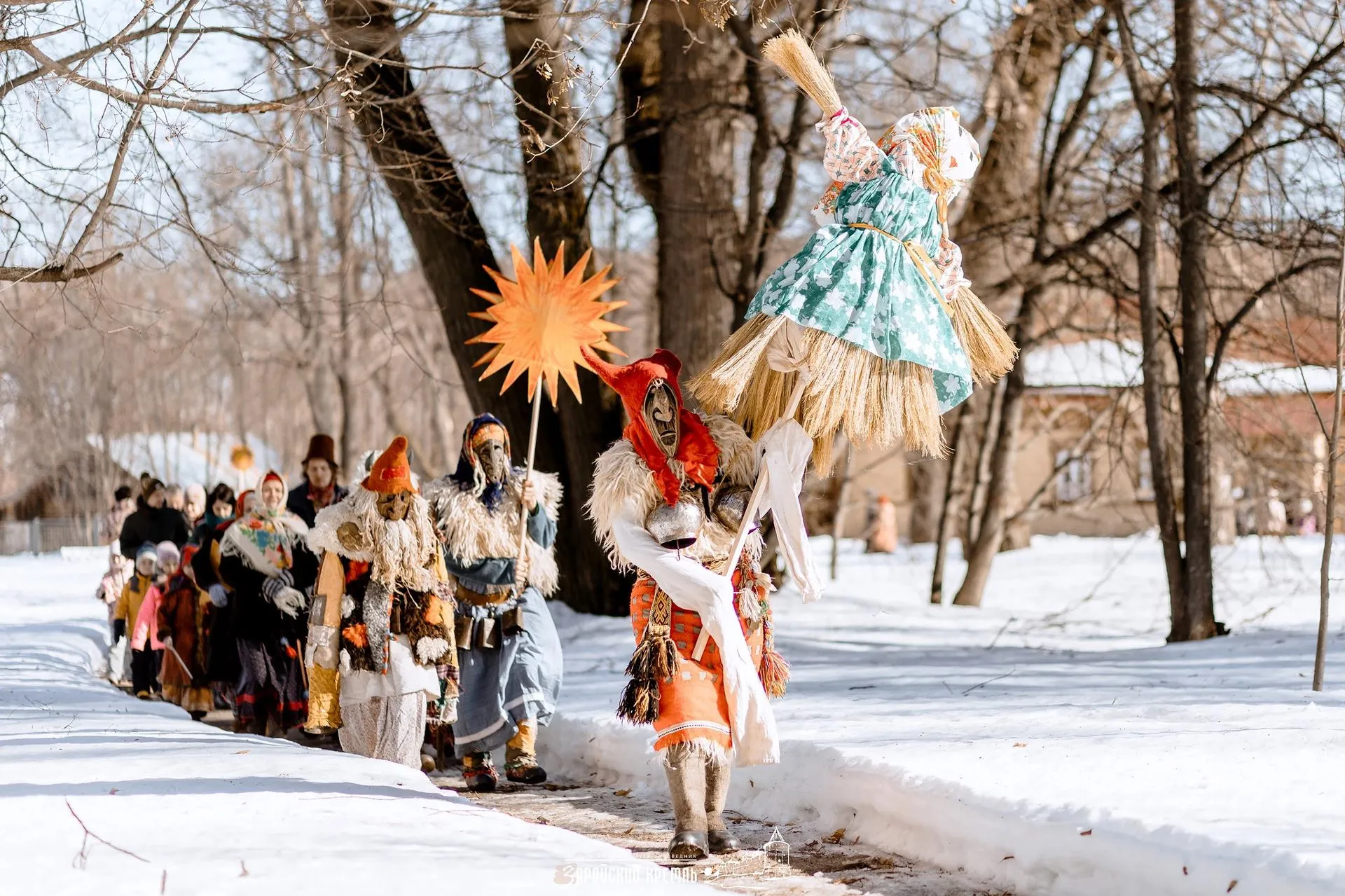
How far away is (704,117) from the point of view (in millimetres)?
12969

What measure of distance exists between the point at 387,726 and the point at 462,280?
227 inches

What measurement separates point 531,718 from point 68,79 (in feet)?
13.1

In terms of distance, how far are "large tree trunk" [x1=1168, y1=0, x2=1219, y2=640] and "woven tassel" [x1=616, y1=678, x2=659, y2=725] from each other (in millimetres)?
6123

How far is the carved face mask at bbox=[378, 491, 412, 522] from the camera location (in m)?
7.34

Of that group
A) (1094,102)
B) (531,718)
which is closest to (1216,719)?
(531,718)

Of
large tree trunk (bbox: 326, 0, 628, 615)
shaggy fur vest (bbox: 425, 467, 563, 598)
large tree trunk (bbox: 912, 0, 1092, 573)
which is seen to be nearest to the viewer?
shaggy fur vest (bbox: 425, 467, 563, 598)

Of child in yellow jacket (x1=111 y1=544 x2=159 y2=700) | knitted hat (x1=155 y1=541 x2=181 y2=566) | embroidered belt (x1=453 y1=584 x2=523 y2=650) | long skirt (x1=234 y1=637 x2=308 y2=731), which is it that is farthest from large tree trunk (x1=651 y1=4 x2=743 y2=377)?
embroidered belt (x1=453 y1=584 x2=523 y2=650)

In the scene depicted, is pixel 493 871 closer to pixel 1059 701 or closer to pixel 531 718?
pixel 531 718

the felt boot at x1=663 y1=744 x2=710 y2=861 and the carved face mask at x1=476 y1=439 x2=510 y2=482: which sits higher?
the carved face mask at x1=476 y1=439 x2=510 y2=482

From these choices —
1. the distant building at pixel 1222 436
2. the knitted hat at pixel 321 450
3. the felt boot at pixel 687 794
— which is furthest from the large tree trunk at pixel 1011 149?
the felt boot at pixel 687 794

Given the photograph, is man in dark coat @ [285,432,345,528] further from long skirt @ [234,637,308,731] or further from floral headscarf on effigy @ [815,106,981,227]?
floral headscarf on effigy @ [815,106,981,227]

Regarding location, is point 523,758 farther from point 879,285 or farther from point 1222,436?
point 1222,436

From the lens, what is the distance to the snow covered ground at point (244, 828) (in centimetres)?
449

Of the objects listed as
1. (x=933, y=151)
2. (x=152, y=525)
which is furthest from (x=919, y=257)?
(x=152, y=525)
